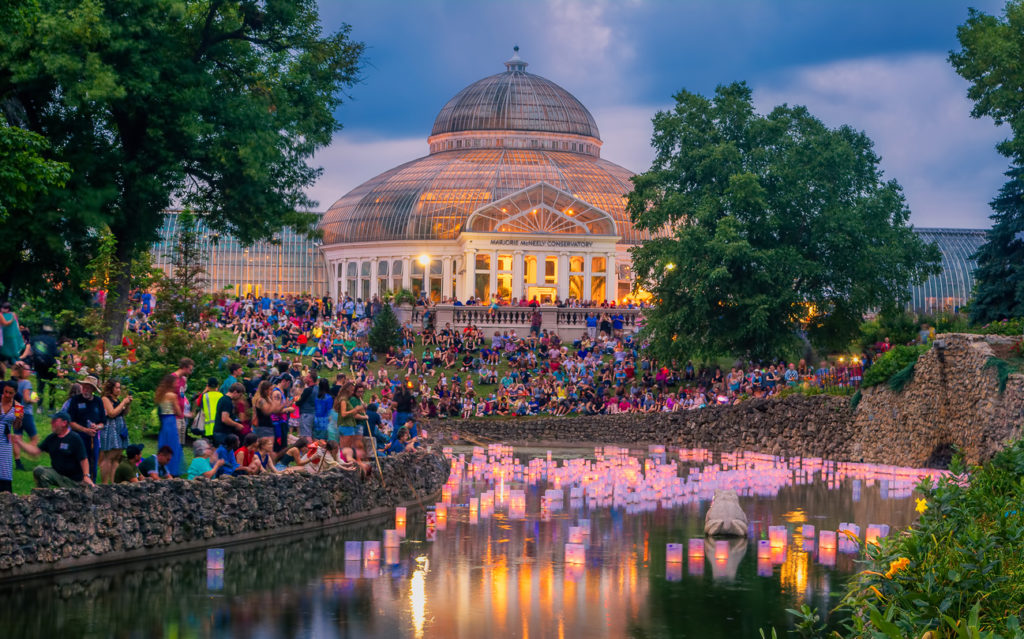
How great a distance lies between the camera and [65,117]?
32844 millimetres

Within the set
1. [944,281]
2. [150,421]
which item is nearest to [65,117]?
[150,421]

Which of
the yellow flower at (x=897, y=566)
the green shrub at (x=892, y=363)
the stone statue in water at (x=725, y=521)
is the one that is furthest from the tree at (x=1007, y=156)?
the yellow flower at (x=897, y=566)

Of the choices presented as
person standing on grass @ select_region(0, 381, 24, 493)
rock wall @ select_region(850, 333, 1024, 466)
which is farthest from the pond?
rock wall @ select_region(850, 333, 1024, 466)

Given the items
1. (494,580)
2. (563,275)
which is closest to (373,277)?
(563,275)

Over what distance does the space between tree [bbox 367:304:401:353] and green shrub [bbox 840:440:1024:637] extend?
4588 cm

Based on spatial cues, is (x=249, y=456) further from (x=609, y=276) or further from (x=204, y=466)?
(x=609, y=276)

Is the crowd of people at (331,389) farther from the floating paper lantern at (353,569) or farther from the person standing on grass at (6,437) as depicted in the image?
the floating paper lantern at (353,569)

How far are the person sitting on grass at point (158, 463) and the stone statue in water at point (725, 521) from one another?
26.9ft

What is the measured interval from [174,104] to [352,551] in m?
18.5

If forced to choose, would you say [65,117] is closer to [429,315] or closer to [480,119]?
[429,315]

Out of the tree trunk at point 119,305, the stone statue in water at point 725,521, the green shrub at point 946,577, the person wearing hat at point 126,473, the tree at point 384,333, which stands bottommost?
the stone statue in water at point 725,521

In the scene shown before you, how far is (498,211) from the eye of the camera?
77938 mm

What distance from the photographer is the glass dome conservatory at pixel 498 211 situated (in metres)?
77.8

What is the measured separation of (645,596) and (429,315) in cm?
4780
